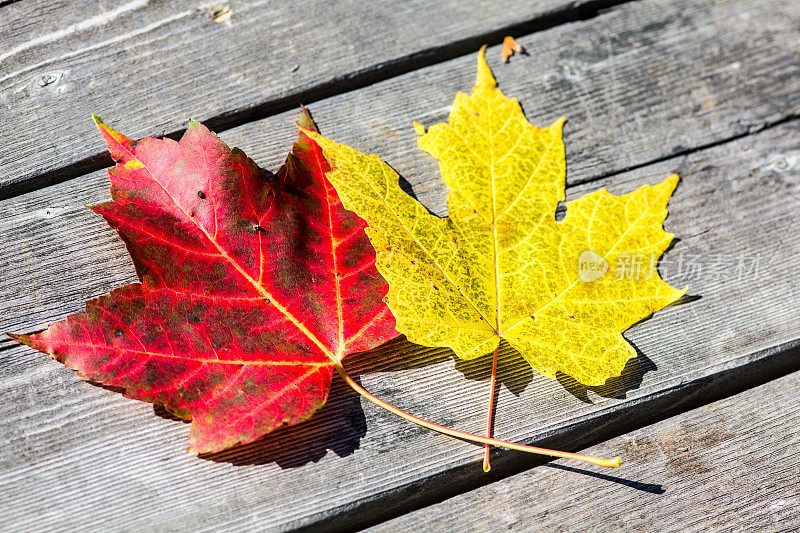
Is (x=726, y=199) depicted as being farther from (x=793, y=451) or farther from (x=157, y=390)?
(x=157, y=390)

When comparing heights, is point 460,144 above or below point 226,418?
above

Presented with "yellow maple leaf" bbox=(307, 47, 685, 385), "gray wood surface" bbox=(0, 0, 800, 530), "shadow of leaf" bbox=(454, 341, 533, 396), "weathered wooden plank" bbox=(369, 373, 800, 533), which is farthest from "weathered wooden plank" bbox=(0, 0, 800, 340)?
"weathered wooden plank" bbox=(369, 373, 800, 533)

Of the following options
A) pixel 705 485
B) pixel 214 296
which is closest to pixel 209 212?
pixel 214 296

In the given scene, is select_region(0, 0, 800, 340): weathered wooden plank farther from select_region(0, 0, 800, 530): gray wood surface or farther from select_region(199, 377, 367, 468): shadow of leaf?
select_region(199, 377, 367, 468): shadow of leaf

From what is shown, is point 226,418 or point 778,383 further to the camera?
point 778,383

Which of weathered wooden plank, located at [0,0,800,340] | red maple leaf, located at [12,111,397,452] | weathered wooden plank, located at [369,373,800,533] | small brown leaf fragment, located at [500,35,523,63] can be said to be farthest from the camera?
small brown leaf fragment, located at [500,35,523,63]

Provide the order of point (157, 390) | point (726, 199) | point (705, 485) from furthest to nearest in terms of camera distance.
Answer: point (726, 199)
point (705, 485)
point (157, 390)

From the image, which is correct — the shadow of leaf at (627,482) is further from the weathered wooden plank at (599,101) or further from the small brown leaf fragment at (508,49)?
the small brown leaf fragment at (508,49)
